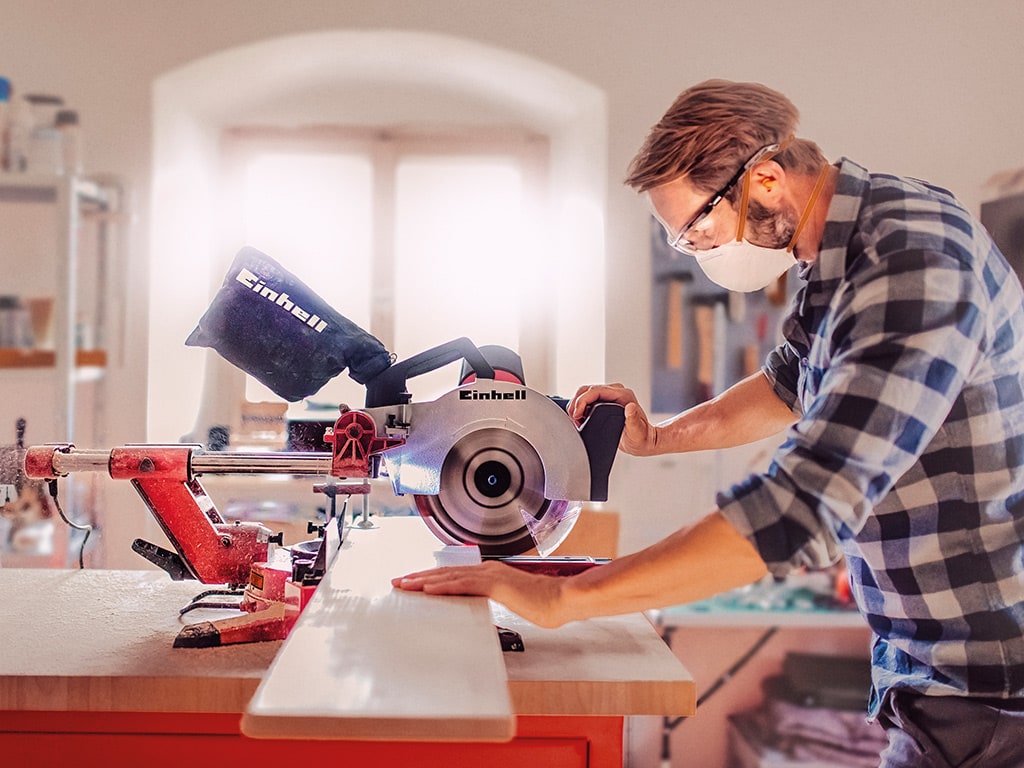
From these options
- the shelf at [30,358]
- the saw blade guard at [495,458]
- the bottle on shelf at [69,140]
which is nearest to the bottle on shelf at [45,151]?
the bottle on shelf at [69,140]

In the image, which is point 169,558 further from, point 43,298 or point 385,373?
point 43,298

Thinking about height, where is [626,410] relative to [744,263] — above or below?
below

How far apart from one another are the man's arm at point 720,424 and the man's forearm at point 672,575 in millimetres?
509

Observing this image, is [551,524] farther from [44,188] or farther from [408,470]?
[44,188]

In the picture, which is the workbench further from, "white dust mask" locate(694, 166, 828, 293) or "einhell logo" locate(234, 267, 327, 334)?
"white dust mask" locate(694, 166, 828, 293)

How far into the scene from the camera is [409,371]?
4.23ft

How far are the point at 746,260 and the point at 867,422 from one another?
41cm

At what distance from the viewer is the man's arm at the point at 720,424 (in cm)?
149

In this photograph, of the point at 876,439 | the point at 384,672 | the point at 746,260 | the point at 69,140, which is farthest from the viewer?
the point at 69,140

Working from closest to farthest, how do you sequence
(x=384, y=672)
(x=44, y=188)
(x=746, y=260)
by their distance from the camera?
(x=384, y=672) → (x=746, y=260) → (x=44, y=188)

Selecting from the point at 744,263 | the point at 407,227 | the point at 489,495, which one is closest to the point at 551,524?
the point at 489,495

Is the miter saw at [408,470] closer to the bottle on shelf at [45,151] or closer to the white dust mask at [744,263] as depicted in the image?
the white dust mask at [744,263]

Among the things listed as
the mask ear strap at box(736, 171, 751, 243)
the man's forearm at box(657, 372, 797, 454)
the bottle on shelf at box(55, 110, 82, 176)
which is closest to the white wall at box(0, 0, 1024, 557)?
the bottle on shelf at box(55, 110, 82, 176)

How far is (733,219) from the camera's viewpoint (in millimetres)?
1178
